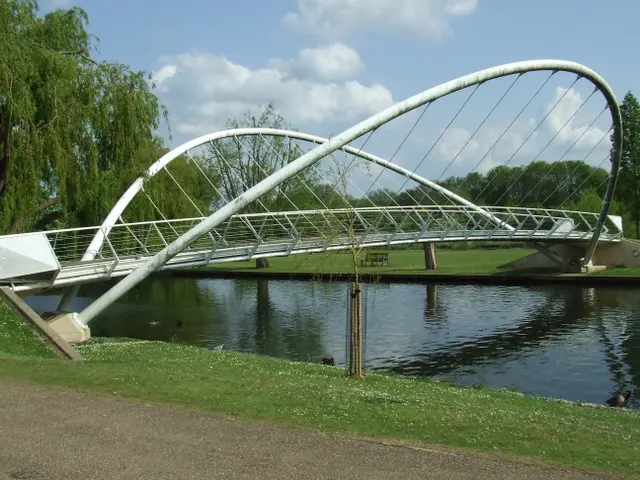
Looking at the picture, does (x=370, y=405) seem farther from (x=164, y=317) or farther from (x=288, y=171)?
(x=164, y=317)

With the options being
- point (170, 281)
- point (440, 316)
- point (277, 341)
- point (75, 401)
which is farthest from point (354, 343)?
point (170, 281)

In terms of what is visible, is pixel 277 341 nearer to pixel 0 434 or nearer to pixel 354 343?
pixel 354 343

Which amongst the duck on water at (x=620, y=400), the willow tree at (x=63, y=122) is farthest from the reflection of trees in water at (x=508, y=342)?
the willow tree at (x=63, y=122)

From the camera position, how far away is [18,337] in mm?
14125

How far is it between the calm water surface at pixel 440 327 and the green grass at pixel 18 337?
8.62 m

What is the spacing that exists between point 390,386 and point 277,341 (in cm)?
1311

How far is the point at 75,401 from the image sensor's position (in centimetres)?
860

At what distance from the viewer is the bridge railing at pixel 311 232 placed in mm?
20250

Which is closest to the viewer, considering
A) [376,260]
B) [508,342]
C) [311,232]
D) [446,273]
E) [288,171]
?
[288,171]


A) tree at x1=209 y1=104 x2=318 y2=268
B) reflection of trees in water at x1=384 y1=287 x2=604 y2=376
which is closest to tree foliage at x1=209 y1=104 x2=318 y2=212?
tree at x1=209 y1=104 x2=318 y2=268

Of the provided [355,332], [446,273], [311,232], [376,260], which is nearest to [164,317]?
[311,232]

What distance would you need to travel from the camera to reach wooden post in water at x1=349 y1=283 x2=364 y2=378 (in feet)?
38.9

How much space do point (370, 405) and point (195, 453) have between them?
2.96 metres

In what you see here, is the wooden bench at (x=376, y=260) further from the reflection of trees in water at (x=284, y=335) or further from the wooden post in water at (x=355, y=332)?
the wooden post in water at (x=355, y=332)
